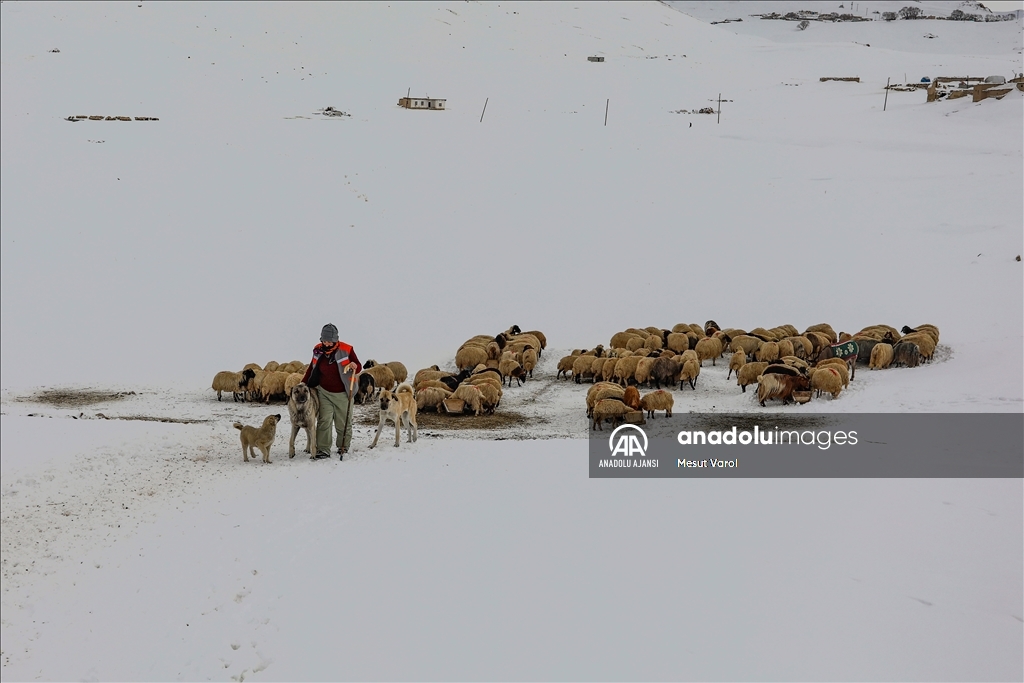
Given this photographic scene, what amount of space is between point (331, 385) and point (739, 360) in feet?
29.5

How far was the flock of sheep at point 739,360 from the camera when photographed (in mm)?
13578

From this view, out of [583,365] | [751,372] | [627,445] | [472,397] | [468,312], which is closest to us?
[627,445]

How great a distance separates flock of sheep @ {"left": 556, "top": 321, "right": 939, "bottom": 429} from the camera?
13578 mm

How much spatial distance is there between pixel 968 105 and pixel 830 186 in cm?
1205

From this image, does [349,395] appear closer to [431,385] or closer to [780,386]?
[431,385]

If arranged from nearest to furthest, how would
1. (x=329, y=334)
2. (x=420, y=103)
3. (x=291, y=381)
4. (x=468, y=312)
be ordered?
(x=329, y=334) < (x=291, y=381) < (x=468, y=312) < (x=420, y=103)

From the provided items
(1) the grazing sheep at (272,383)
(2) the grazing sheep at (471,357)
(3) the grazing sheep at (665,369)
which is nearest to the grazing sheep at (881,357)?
(3) the grazing sheep at (665,369)

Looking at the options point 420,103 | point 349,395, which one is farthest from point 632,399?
point 420,103

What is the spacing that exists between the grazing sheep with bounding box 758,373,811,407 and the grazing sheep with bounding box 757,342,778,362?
2.56 m

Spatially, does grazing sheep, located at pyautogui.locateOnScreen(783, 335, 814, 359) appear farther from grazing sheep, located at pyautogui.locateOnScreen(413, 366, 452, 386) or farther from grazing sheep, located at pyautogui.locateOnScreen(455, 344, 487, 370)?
grazing sheep, located at pyautogui.locateOnScreen(413, 366, 452, 386)

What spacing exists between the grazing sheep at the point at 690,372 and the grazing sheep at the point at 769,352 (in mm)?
1466

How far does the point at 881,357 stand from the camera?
16.6 meters

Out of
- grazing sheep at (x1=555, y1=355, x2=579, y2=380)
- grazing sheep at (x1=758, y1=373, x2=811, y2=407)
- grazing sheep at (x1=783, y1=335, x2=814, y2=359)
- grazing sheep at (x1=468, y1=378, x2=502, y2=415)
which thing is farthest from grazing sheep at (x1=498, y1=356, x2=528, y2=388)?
grazing sheep at (x1=783, y1=335, x2=814, y2=359)

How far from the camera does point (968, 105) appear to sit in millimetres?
36344
